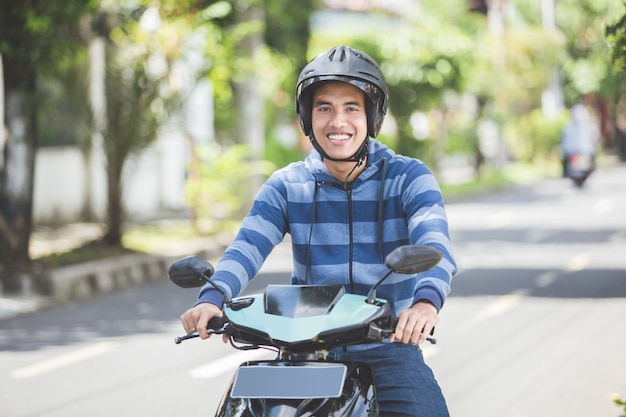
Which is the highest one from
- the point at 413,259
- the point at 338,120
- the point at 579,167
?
the point at 338,120

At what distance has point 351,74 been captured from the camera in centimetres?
360

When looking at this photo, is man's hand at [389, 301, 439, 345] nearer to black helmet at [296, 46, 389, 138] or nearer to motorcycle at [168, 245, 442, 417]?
motorcycle at [168, 245, 442, 417]

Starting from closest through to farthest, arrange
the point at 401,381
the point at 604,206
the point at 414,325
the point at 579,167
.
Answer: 1. the point at 414,325
2. the point at 401,381
3. the point at 604,206
4. the point at 579,167

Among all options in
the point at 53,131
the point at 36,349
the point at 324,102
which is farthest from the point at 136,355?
the point at 53,131

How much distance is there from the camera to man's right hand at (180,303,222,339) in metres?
3.39

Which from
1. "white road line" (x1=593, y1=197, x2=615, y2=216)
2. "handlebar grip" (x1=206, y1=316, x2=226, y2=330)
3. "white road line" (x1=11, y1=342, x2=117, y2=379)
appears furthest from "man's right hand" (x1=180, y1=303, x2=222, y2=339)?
"white road line" (x1=593, y1=197, x2=615, y2=216)

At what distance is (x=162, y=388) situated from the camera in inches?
301

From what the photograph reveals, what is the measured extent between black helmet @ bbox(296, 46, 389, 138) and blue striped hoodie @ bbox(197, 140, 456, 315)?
18cm

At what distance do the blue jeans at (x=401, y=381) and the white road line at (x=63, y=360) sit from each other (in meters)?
5.09

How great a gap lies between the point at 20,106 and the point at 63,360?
4275 millimetres

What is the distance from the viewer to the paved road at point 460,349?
724 cm

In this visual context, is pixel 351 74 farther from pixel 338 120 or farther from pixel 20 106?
pixel 20 106

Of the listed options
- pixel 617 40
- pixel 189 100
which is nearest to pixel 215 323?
pixel 617 40

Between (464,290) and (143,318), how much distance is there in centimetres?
317
